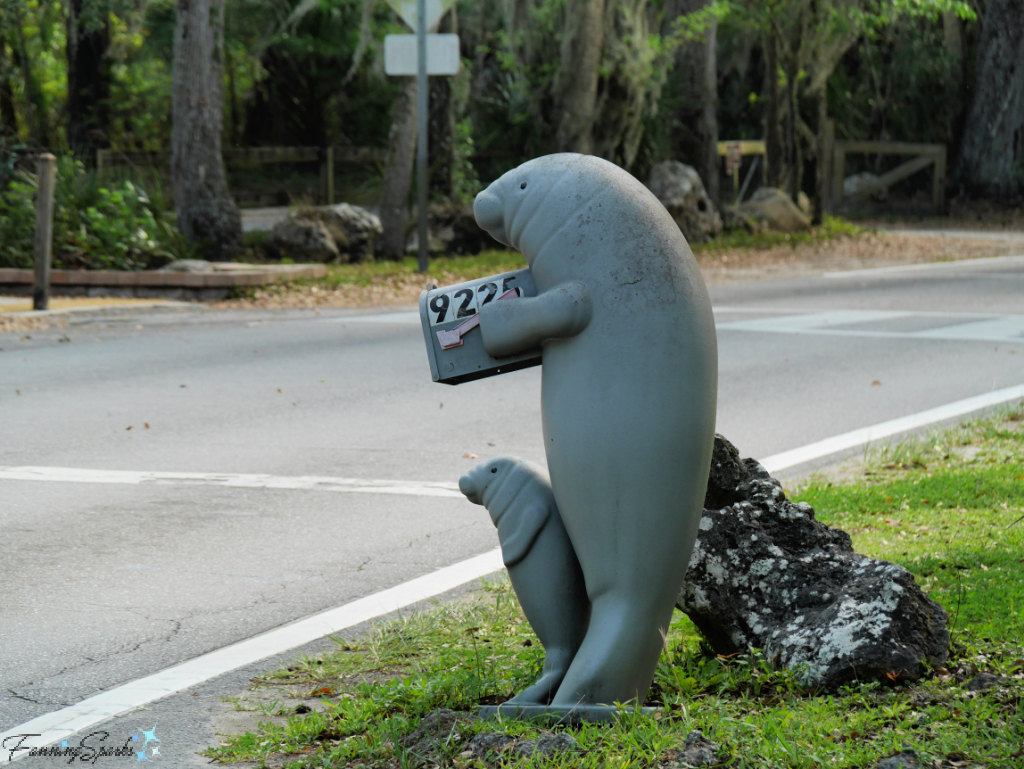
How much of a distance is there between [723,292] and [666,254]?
41.8 ft

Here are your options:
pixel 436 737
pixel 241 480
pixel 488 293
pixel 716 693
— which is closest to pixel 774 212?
pixel 241 480

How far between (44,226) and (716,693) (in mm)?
Answer: 11157

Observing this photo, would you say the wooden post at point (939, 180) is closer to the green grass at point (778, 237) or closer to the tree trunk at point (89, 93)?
the green grass at point (778, 237)

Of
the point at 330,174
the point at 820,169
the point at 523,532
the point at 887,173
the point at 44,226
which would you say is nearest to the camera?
the point at 523,532

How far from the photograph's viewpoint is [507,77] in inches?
957

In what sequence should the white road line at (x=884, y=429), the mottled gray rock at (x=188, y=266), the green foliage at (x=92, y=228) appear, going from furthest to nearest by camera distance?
1. the green foliage at (x=92, y=228)
2. the mottled gray rock at (x=188, y=266)
3. the white road line at (x=884, y=429)

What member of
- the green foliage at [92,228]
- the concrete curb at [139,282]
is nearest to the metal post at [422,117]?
the concrete curb at [139,282]

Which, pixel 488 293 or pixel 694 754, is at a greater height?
pixel 488 293

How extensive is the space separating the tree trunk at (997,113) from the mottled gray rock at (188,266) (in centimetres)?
2036

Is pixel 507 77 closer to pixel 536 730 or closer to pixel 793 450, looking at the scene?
pixel 793 450

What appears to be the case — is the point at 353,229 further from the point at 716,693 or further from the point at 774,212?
the point at 716,693

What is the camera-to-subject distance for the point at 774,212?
22.5 m

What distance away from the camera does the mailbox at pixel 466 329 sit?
124 inches

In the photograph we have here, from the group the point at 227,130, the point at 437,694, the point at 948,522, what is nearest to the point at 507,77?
the point at 227,130
